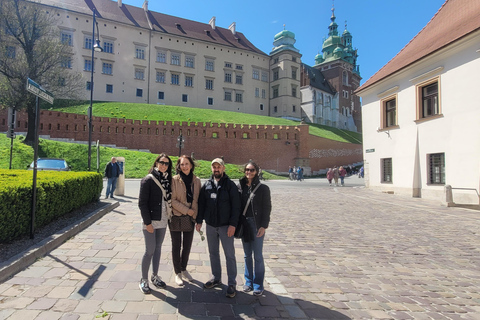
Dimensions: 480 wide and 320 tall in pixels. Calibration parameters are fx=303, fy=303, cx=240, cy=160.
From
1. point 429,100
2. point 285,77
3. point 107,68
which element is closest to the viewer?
point 429,100

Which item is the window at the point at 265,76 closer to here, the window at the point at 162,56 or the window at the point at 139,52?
the window at the point at 162,56

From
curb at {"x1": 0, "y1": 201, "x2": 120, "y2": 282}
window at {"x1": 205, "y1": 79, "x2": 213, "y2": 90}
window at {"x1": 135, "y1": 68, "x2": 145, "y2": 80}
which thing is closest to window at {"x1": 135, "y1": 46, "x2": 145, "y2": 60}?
window at {"x1": 135, "y1": 68, "x2": 145, "y2": 80}

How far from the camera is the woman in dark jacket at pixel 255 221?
3.81 m

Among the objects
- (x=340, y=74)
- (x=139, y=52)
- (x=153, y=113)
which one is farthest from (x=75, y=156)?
(x=340, y=74)

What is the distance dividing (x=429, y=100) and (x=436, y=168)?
3.41 metres

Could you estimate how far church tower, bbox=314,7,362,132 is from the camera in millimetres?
78250

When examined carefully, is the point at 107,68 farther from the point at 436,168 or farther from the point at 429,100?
the point at 436,168

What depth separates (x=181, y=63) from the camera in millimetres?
54875

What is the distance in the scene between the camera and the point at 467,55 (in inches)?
499

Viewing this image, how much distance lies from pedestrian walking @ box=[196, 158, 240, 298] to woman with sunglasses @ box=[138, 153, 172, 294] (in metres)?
0.46

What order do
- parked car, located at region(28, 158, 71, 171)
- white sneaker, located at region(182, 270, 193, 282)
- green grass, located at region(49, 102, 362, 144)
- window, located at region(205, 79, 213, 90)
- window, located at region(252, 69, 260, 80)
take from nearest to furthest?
1. white sneaker, located at region(182, 270, 193, 282)
2. parked car, located at region(28, 158, 71, 171)
3. green grass, located at region(49, 102, 362, 144)
4. window, located at region(205, 79, 213, 90)
5. window, located at region(252, 69, 260, 80)

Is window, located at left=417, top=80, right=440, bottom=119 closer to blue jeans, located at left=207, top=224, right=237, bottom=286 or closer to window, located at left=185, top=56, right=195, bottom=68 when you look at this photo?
blue jeans, located at left=207, top=224, right=237, bottom=286

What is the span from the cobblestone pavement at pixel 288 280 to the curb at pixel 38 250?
0.10 metres

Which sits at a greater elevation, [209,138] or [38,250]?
[209,138]
